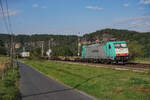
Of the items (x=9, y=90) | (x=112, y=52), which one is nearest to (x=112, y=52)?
(x=112, y=52)

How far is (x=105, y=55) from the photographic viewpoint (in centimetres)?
3591

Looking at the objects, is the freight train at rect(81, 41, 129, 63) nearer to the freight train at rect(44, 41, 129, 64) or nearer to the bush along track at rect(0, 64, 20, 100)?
the freight train at rect(44, 41, 129, 64)

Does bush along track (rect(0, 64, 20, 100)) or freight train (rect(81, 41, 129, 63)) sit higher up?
freight train (rect(81, 41, 129, 63))

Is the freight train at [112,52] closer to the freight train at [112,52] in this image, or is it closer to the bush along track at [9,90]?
the freight train at [112,52]

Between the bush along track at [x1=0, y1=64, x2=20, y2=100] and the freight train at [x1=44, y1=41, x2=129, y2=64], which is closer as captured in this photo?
the bush along track at [x1=0, y1=64, x2=20, y2=100]

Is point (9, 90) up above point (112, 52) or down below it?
below

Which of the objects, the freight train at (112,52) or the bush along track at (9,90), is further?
the freight train at (112,52)

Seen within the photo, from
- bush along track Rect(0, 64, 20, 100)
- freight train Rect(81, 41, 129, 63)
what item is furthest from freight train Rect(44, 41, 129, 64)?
bush along track Rect(0, 64, 20, 100)

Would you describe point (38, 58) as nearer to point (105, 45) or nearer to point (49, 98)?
point (105, 45)

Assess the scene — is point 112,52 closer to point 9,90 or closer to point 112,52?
point 112,52

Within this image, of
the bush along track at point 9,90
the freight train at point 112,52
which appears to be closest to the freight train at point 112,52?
the freight train at point 112,52

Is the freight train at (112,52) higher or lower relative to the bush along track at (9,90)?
higher

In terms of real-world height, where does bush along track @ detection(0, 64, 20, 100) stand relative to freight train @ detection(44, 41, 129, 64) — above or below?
below

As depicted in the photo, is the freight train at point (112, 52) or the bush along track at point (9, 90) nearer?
the bush along track at point (9, 90)
